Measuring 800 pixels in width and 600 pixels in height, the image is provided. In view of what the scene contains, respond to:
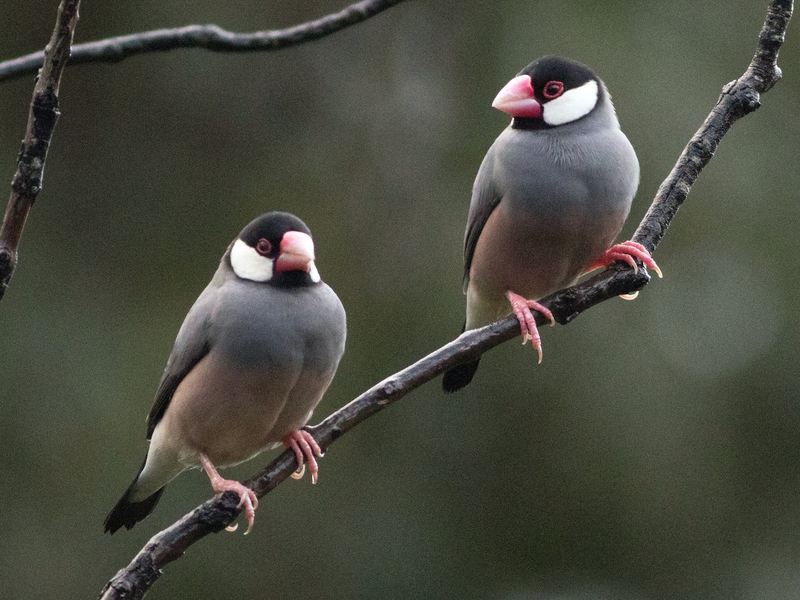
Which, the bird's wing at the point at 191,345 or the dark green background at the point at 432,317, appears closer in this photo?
the bird's wing at the point at 191,345

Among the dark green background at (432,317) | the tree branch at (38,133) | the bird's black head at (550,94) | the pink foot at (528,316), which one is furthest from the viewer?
the dark green background at (432,317)

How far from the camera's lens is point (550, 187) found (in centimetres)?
304

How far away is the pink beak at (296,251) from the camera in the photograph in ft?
8.91

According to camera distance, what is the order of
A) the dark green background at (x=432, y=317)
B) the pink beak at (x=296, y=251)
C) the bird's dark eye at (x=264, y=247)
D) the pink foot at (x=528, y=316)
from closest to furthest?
1. the pink foot at (x=528, y=316)
2. the pink beak at (x=296, y=251)
3. the bird's dark eye at (x=264, y=247)
4. the dark green background at (x=432, y=317)

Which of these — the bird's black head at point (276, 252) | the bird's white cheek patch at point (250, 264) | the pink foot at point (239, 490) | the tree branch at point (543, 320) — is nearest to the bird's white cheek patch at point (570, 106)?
the tree branch at point (543, 320)

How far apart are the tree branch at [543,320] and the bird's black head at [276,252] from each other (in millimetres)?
511

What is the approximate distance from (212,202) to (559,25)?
7.87 ft

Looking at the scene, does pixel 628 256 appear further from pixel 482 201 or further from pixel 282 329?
pixel 282 329

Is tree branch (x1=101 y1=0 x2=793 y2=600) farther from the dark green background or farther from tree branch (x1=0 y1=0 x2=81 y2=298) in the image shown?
the dark green background

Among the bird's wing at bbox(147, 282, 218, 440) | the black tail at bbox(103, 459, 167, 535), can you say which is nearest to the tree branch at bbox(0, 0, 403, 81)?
the bird's wing at bbox(147, 282, 218, 440)

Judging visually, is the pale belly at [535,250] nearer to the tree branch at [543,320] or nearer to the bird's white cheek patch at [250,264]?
the tree branch at [543,320]

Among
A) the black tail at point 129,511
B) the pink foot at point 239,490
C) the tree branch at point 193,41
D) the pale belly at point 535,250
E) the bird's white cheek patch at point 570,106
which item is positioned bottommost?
the black tail at point 129,511

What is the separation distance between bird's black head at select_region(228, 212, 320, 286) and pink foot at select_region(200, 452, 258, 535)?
1.74 feet

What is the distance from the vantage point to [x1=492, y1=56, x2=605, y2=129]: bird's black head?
313 cm
